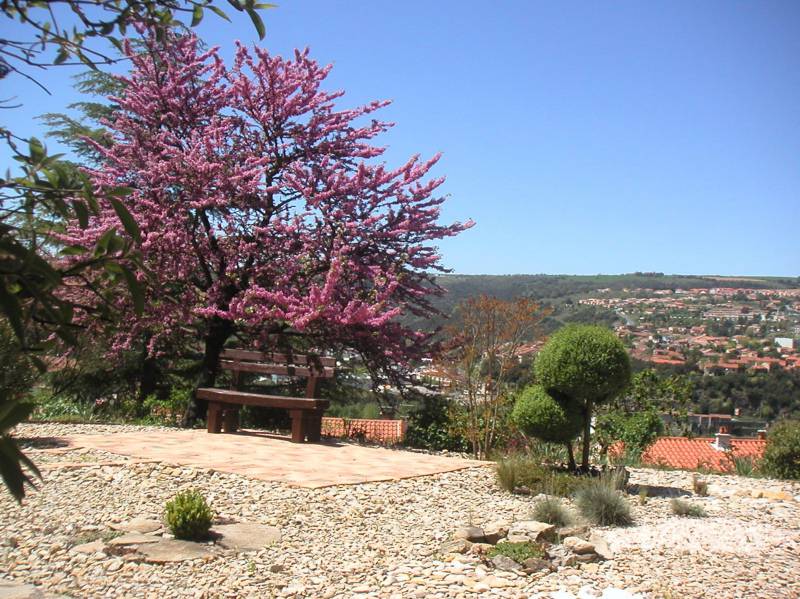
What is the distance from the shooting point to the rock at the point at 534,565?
490cm

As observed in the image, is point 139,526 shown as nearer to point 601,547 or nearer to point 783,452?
point 601,547

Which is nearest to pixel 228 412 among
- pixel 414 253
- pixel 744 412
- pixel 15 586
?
pixel 414 253

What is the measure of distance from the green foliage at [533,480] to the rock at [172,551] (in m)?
3.43

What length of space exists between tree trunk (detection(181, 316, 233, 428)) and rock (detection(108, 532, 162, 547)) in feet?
22.1

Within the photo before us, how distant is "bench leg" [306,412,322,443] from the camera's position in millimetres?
10078

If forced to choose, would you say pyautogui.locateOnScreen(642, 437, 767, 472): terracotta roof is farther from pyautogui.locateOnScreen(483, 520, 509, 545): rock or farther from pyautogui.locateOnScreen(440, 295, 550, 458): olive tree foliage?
pyautogui.locateOnScreen(483, 520, 509, 545): rock

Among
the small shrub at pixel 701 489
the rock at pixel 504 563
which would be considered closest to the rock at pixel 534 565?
the rock at pixel 504 563

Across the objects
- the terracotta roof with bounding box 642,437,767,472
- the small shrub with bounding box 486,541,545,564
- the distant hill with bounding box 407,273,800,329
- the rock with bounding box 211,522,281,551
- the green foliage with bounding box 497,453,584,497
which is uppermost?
the distant hill with bounding box 407,273,800,329

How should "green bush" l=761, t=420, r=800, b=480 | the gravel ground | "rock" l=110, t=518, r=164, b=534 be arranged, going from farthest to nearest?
"green bush" l=761, t=420, r=800, b=480 < "rock" l=110, t=518, r=164, b=534 < the gravel ground

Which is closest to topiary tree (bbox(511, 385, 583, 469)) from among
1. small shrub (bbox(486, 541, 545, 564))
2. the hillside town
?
small shrub (bbox(486, 541, 545, 564))

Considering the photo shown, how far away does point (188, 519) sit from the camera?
5.15 m

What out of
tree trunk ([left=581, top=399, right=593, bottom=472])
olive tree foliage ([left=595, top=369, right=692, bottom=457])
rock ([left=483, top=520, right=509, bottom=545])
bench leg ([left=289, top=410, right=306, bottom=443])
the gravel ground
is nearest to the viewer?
the gravel ground

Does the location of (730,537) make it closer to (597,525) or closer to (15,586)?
(597,525)

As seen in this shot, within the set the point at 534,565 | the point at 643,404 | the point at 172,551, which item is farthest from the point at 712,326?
the point at 172,551
